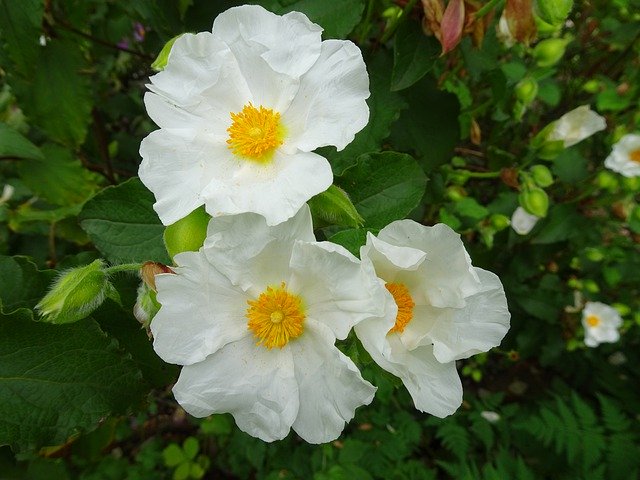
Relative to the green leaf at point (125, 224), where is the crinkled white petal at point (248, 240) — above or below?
above

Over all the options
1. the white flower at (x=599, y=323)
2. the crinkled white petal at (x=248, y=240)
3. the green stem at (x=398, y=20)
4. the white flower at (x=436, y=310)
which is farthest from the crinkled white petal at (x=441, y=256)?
the white flower at (x=599, y=323)

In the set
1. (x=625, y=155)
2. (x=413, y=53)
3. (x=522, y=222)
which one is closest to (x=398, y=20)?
(x=413, y=53)

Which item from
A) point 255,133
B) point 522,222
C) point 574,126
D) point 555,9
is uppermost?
point 555,9

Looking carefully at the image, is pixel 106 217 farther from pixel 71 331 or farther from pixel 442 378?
pixel 442 378

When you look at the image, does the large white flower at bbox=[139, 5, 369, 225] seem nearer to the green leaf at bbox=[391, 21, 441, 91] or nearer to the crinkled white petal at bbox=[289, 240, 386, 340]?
the crinkled white petal at bbox=[289, 240, 386, 340]

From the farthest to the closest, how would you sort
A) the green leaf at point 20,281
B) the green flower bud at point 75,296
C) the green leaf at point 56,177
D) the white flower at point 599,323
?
the white flower at point 599,323
the green leaf at point 56,177
the green leaf at point 20,281
the green flower bud at point 75,296

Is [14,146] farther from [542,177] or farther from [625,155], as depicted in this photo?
[625,155]

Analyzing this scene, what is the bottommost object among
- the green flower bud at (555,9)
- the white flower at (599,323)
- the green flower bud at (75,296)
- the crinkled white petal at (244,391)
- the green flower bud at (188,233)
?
the white flower at (599,323)

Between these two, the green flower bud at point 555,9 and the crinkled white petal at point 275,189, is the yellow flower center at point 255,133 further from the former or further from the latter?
the green flower bud at point 555,9
